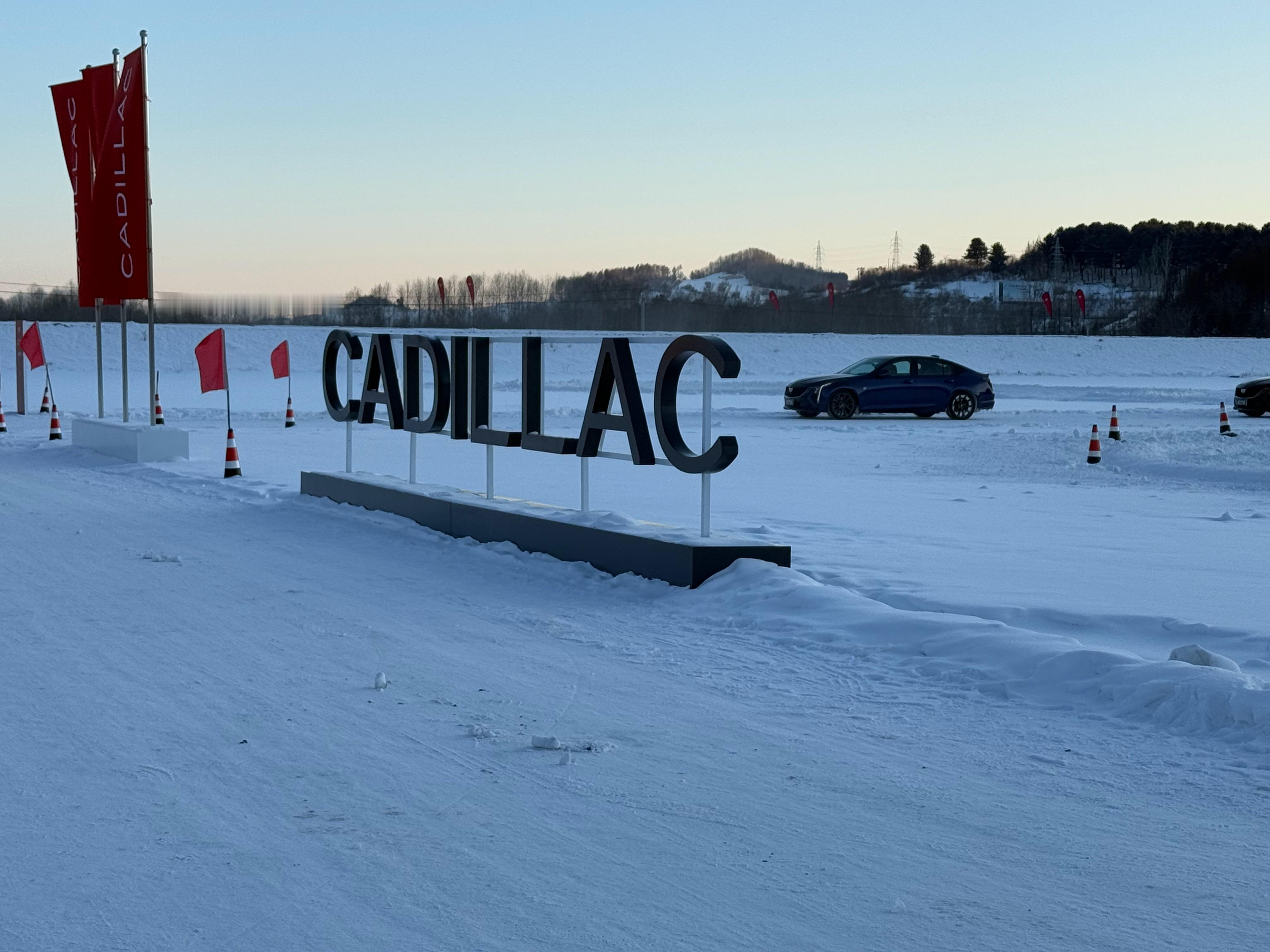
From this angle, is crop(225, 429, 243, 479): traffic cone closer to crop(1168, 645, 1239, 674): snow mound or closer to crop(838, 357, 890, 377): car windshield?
crop(1168, 645, 1239, 674): snow mound

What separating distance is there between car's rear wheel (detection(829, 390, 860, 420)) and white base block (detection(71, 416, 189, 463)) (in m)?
14.0

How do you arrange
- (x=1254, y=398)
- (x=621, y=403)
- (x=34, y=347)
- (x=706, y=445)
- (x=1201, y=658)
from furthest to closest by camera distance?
(x=1254, y=398), (x=34, y=347), (x=621, y=403), (x=706, y=445), (x=1201, y=658)

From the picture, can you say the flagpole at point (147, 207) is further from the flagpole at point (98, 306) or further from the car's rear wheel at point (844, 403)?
the car's rear wheel at point (844, 403)

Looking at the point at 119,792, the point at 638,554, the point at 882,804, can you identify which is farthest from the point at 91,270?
the point at 882,804

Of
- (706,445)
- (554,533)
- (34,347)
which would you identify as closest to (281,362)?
(34,347)

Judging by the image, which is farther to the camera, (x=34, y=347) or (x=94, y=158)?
(x=34, y=347)

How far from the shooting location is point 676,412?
31.6 ft

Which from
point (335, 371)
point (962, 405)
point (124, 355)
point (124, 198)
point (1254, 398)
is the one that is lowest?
point (962, 405)

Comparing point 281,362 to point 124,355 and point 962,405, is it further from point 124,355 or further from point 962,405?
point 962,405

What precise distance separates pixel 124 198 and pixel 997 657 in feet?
58.5

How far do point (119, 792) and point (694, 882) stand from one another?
2235mm

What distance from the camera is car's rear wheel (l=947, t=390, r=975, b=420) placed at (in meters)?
29.2

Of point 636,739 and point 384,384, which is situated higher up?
point 384,384

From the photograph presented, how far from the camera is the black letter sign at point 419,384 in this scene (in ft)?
42.2
